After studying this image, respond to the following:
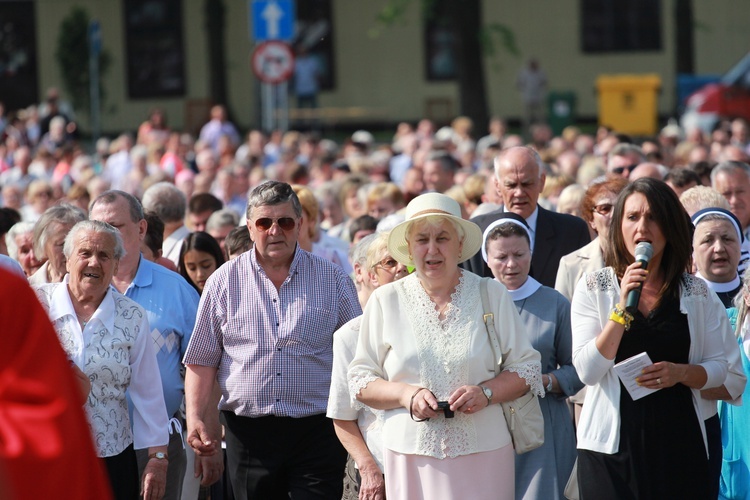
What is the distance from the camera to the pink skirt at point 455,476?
200 inches

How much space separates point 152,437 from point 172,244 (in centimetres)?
334

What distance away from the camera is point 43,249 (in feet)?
23.7

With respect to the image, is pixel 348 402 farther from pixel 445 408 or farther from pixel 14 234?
pixel 14 234

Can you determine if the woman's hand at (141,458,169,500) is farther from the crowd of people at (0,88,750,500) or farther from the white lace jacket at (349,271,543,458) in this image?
the white lace jacket at (349,271,543,458)

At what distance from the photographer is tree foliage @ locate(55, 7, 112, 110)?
3891cm

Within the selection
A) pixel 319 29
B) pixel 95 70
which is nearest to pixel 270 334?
pixel 95 70

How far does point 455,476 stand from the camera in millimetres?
5082

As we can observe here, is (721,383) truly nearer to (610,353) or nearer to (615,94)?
(610,353)

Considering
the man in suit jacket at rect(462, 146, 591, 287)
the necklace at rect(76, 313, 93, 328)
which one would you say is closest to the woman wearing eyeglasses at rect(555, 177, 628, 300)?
the man in suit jacket at rect(462, 146, 591, 287)

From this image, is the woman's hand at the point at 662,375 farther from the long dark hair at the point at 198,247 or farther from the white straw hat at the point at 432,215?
the long dark hair at the point at 198,247

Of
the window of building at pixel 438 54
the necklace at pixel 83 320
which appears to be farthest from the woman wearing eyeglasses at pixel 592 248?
the window of building at pixel 438 54

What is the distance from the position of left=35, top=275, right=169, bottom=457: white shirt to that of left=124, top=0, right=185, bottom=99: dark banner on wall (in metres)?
35.8

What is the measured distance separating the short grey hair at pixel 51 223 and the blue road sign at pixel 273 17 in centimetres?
1113

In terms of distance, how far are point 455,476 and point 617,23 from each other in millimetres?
35523
